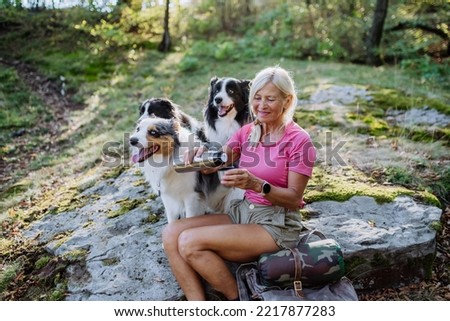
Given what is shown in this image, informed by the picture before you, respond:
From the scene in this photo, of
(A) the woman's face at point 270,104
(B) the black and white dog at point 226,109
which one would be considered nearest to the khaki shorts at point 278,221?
(A) the woman's face at point 270,104

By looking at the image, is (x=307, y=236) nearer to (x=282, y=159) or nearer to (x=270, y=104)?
(x=282, y=159)

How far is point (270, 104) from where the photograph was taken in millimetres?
2807

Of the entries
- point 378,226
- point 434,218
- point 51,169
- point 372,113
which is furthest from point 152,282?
point 372,113

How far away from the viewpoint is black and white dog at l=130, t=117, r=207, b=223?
3162mm

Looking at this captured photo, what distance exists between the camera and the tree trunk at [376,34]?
34.8 feet

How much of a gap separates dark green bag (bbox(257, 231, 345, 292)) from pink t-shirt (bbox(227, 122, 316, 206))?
1.06 ft

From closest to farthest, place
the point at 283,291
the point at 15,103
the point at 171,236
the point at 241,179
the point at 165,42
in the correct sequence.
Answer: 1. the point at 241,179
2. the point at 283,291
3. the point at 171,236
4. the point at 15,103
5. the point at 165,42

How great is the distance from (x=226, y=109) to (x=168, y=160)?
121cm

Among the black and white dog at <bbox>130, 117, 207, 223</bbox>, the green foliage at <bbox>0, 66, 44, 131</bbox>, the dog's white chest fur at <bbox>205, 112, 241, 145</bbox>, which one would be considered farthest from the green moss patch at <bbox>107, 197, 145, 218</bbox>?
the green foliage at <bbox>0, 66, 44, 131</bbox>

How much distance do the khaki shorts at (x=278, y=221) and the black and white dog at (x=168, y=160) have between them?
71 centimetres

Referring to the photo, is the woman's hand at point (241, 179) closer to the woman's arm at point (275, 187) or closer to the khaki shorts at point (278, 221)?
the woman's arm at point (275, 187)

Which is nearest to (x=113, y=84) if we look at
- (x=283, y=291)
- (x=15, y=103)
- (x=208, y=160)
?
(x=15, y=103)

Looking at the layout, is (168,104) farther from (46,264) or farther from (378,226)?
(378,226)

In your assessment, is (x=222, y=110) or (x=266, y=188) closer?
(x=266, y=188)
